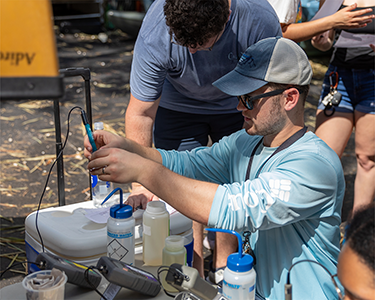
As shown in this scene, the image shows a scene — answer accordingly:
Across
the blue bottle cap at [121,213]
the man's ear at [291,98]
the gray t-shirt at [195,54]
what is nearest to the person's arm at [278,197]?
the man's ear at [291,98]

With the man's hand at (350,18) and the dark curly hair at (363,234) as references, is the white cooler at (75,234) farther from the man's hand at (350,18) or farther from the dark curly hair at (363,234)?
the man's hand at (350,18)

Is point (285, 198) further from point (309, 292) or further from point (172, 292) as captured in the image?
point (172, 292)

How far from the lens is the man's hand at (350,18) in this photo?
2980 mm

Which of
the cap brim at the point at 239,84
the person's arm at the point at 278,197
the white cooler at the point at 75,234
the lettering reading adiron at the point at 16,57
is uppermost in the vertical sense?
the lettering reading adiron at the point at 16,57

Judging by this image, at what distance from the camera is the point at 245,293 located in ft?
4.90

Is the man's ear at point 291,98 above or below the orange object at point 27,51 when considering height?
below

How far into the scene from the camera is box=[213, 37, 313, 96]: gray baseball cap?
5.82 ft

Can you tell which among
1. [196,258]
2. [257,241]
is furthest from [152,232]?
[196,258]

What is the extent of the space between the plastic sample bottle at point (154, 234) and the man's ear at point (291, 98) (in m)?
0.67

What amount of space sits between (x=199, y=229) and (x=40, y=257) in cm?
138

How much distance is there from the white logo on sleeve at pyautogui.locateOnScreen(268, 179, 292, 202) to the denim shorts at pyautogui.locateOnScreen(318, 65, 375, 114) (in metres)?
1.95

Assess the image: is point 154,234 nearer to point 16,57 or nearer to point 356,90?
point 16,57

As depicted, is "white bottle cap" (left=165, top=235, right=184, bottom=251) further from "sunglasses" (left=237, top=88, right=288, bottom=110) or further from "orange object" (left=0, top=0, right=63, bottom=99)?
"orange object" (left=0, top=0, right=63, bottom=99)

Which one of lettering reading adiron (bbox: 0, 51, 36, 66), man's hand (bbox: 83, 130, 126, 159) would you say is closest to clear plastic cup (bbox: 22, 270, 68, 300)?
man's hand (bbox: 83, 130, 126, 159)
